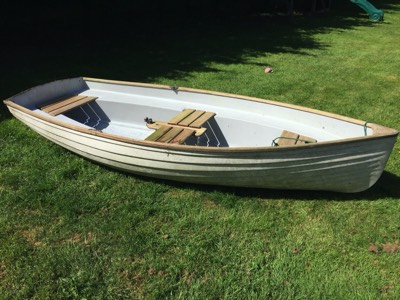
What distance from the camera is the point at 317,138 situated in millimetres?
4391

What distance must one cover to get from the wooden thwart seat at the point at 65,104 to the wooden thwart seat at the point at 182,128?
5.07 feet

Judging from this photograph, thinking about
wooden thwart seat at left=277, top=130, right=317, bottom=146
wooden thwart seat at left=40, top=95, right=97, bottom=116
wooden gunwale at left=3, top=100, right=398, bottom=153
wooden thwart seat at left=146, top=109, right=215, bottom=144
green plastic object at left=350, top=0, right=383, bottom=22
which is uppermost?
wooden gunwale at left=3, top=100, right=398, bottom=153

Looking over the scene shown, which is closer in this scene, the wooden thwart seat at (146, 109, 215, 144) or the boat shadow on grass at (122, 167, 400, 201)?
the boat shadow on grass at (122, 167, 400, 201)

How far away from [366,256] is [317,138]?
4.54 feet

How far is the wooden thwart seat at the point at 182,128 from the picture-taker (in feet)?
14.8

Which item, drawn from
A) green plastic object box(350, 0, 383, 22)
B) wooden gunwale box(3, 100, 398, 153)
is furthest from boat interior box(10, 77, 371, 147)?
green plastic object box(350, 0, 383, 22)

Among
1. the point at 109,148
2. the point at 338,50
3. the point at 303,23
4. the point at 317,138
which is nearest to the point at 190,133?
the point at 109,148

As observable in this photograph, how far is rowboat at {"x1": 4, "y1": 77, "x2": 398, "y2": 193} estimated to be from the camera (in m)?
3.75

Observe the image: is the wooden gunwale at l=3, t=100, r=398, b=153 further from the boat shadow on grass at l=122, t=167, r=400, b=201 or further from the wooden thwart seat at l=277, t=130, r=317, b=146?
the boat shadow on grass at l=122, t=167, r=400, b=201

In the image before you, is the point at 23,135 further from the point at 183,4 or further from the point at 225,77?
the point at 183,4

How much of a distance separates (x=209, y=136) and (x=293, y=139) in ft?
3.97

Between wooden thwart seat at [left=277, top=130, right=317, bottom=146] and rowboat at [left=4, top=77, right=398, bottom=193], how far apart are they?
0.04 ft

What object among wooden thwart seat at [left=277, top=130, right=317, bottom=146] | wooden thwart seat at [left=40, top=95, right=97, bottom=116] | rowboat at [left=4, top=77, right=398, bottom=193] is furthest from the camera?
wooden thwart seat at [left=40, top=95, right=97, bottom=116]

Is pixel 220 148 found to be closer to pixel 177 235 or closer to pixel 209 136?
pixel 177 235
